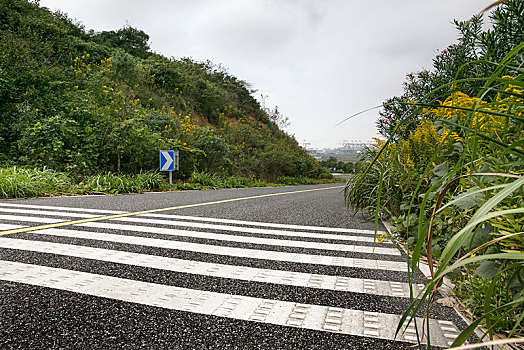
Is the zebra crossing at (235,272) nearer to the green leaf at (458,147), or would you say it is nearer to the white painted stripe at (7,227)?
the white painted stripe at (7,227)

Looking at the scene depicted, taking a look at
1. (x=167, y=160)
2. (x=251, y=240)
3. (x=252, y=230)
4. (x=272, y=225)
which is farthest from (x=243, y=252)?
(x=167, y=160)

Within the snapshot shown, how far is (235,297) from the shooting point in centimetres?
168

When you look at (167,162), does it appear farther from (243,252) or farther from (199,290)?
(199,290)

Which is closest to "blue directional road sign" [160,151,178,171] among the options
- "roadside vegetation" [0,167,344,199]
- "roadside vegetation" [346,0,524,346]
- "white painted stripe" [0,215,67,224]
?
"roadside vegetation" [0,167,344,199]

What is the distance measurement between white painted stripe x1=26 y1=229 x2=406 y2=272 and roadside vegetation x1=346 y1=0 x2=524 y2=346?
12.1 inches

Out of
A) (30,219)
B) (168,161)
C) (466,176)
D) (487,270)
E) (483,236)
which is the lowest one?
(30,219)

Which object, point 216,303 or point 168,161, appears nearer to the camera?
point 216,303

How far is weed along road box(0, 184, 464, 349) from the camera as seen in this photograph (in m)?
1.28

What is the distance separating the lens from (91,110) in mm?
9250

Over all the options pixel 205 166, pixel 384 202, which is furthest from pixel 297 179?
pixel 384 202

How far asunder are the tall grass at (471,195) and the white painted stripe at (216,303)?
0.63 feet

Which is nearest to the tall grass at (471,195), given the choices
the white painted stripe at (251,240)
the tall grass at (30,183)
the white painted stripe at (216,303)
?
the white painted stripe at (216,303)

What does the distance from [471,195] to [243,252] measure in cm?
166

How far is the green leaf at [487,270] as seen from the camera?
1.16m
